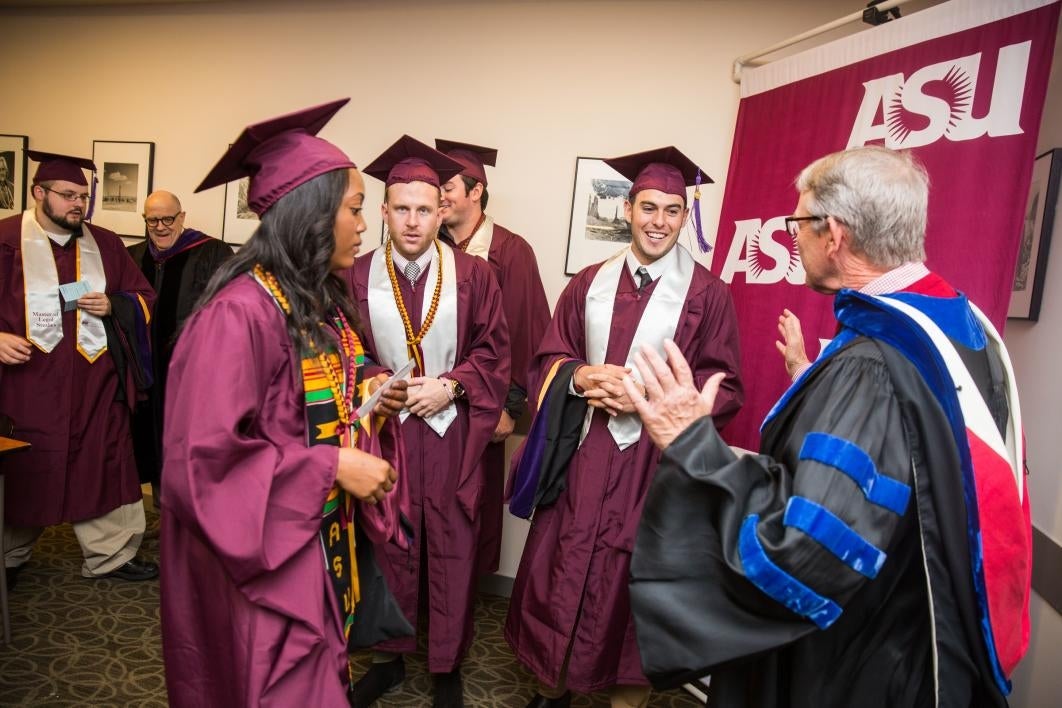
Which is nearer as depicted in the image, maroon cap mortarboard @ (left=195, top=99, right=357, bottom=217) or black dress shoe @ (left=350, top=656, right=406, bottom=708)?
maroon cap mortarboard @ (left=195, top=99, right=357, bottom=217)

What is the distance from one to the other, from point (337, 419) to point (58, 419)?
2614 millimetres

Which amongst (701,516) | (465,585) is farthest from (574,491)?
(701,516)

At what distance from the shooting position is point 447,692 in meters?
2.90

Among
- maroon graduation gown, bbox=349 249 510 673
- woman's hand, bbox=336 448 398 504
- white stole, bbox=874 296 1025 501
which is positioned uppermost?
white stole, bbox=874 296 1025 501

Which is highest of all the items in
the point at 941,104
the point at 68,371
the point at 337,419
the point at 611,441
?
the point at 941,104

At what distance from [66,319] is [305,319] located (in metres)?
2.64

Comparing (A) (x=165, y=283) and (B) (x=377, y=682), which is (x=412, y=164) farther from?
(A) (x=165, y=283)

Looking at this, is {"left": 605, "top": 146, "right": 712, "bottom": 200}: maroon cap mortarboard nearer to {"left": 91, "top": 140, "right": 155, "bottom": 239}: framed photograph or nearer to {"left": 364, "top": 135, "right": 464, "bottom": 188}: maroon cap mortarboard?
{"left": 364, "top": 135, "right": 464, "bottom": 188}: maroon cap mortarboard

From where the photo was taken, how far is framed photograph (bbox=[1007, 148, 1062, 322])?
2340mm

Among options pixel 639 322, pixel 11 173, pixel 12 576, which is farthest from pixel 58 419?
pixel 11 173

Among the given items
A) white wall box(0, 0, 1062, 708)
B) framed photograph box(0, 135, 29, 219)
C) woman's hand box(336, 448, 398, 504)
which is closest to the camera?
woman's hand box(336, 448, 398, 504)

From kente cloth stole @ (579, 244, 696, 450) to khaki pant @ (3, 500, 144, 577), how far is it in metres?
2.67

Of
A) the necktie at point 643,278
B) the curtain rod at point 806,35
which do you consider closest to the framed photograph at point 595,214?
the curtain rod at point 806,35

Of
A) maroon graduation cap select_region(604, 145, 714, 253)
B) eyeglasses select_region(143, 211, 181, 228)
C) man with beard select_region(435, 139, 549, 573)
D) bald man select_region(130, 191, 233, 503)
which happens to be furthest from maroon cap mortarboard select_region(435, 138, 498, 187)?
eyeglasses select_region(143, 211, 181, 228)
